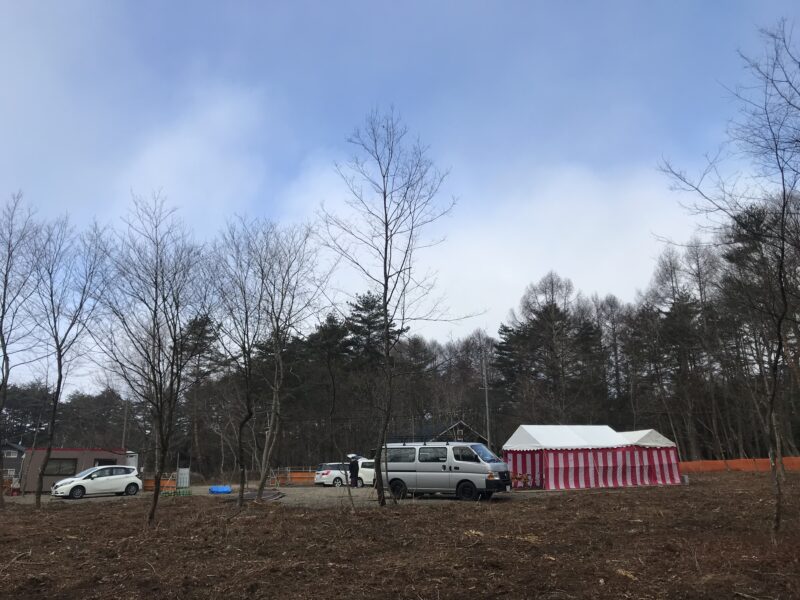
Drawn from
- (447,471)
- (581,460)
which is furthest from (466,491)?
(581,460)

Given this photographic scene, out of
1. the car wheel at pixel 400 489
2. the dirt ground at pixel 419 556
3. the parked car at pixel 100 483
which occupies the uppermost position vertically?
the dirt ground at pixel 419 556

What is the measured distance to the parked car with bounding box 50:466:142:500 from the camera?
25.1 m

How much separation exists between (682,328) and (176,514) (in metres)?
35.8

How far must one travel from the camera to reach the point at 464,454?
17.2 metres

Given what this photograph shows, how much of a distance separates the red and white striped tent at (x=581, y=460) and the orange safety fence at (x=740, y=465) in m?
10.7

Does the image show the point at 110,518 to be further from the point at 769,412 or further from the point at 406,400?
the point at 406,400

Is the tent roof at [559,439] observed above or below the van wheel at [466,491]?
above

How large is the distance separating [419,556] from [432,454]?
1055 cm

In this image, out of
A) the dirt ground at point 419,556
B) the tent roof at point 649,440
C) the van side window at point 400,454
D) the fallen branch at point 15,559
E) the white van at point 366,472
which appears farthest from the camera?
the white van at point 366,472

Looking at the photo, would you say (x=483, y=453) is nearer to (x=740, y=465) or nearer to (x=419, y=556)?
(x=419, y=556)

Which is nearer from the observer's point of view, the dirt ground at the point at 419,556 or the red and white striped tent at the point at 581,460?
the dirt ground at the point at 419,556

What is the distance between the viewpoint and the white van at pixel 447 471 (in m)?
16.6

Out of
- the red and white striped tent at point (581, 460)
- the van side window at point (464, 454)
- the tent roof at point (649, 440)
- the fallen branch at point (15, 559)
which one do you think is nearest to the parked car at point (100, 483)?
the red and white striped tent at point (581, 460)

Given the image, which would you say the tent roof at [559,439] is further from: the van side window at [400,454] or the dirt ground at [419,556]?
the dirt ground at [419,556]
